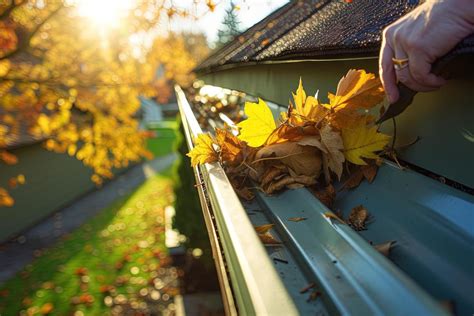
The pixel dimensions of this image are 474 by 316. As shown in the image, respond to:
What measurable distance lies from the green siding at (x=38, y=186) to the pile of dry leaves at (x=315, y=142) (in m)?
13.9

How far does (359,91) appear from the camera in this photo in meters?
1.27

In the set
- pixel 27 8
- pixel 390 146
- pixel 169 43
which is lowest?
pixel 390 146

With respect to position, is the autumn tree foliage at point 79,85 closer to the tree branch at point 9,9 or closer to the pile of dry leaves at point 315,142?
the tree branch at point 9,9

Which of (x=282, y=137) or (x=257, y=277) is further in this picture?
(x=282, y=137)

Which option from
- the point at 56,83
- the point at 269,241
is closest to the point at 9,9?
the point at 56,83

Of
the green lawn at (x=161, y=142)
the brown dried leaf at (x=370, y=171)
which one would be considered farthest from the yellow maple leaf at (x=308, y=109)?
the green lawn at (x=161, y=142)

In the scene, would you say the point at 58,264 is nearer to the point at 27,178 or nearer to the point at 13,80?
the point at 27,178

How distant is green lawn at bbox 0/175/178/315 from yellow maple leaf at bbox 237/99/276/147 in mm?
8594

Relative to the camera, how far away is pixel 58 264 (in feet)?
38.1

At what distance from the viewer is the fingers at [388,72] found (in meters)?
1.01

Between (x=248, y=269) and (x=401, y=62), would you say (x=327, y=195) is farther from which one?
(x=248, y=269)

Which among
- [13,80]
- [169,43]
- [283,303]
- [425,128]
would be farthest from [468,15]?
[169,43]

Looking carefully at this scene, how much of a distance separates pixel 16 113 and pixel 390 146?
52.6 feet

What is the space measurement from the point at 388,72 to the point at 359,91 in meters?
0.23
